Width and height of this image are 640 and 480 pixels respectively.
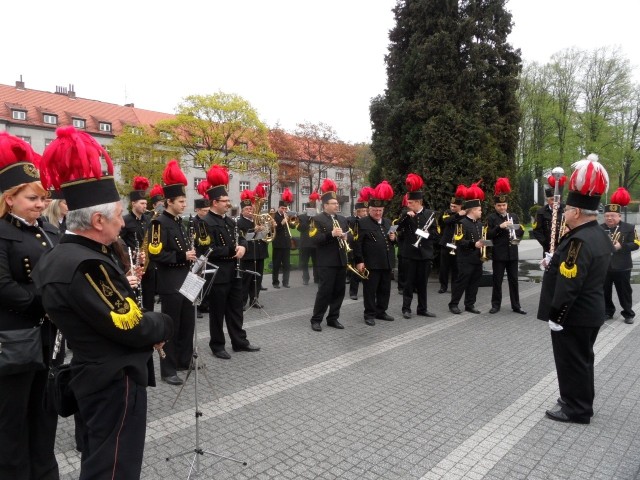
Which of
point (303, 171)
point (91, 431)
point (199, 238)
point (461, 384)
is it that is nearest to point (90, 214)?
point (91, 431)

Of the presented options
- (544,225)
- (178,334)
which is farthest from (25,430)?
(544,225)

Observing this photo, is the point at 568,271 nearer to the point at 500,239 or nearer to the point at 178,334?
the point at 178,334

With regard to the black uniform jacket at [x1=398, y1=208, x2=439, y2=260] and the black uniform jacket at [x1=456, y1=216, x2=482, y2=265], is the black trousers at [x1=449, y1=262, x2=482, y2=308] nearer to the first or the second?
the black uniform jacket at [x1=456, y1=216, x2=482, y2=265]

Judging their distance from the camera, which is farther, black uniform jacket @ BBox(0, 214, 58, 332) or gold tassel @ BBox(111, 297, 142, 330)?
black uniform jacket @ BBox(0, 214, 58, 332)

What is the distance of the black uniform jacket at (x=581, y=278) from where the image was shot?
14.9 ft

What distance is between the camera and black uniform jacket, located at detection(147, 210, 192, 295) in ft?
18.9

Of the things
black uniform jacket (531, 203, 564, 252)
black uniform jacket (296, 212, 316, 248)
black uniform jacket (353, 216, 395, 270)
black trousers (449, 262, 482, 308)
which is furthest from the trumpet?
black uniform jacket (296, 212, 316, 248)

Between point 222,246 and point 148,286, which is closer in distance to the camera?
point 222,246

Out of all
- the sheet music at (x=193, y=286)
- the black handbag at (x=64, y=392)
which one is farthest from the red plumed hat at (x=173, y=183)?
the black handbag at (x=64, y=392)

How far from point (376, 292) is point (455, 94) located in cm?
723

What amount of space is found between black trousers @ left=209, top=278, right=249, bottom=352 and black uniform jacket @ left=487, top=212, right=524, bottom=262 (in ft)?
17.9

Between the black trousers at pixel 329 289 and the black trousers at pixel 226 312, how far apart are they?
5.65ft

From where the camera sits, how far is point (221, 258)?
6.50m

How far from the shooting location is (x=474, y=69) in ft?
44.2
